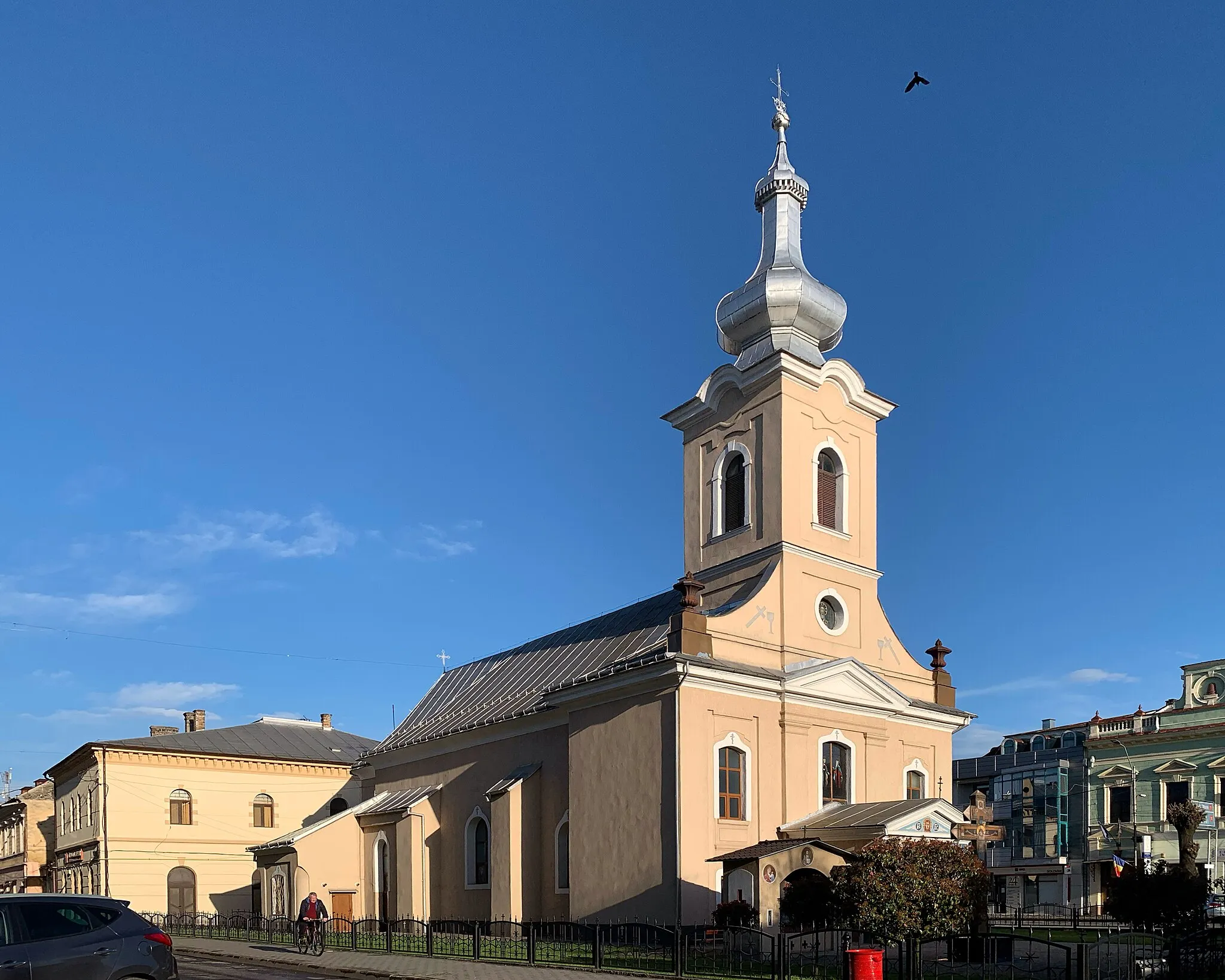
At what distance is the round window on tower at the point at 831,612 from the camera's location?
1262 inches

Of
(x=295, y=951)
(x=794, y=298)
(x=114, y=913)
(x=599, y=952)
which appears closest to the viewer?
(x=114, y=913)

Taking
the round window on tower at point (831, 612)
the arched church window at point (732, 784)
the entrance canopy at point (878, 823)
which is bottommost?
the entrance canopy at point (878, 823)

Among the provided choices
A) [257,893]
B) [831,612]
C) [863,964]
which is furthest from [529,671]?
[863,964]

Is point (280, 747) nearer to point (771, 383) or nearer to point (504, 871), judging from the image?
point (504, 871)

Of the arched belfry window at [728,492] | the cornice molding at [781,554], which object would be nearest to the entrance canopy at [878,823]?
the cornice molding at [781,554]

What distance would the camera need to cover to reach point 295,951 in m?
28.9

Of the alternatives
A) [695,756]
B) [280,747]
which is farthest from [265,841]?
[695,756]

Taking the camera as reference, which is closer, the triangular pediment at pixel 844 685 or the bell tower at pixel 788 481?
the triangular pediment at pixel 844 685

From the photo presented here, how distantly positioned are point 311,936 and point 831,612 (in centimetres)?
1563

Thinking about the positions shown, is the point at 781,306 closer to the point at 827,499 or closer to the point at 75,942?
the point at 827,499

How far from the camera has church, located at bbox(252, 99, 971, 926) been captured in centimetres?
2742

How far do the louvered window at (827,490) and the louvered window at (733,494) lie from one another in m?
2.10

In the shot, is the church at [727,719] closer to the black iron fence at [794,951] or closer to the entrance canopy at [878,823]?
the entrance canopy at [878,823]

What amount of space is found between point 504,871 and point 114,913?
1991 centimetres
